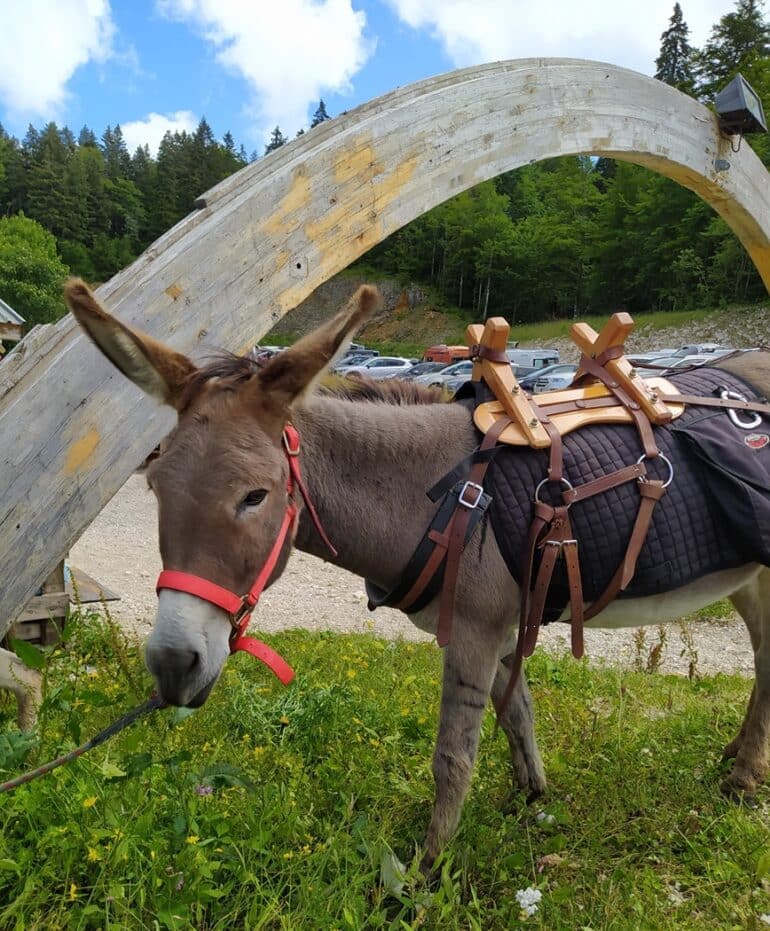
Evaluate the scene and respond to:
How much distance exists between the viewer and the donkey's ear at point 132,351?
1.65m

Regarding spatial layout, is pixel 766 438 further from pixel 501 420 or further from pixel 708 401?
pixel 501 420

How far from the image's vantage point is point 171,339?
7.18ft

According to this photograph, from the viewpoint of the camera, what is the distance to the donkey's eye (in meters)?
1.72

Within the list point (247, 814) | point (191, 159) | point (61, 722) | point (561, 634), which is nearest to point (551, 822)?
point (247, 814)

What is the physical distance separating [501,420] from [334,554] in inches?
30.4

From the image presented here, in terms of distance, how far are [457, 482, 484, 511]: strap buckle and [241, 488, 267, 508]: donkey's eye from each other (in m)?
0.69

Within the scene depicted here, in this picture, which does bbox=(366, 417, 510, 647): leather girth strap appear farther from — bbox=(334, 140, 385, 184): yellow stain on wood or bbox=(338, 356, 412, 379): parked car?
bbox=(338, 356, 412, 379): parked car

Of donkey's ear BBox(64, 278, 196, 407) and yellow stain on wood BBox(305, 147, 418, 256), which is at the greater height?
yellow stain on wood BBox(305, 147, 418, 256)

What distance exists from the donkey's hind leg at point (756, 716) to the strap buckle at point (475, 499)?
1.79 metres

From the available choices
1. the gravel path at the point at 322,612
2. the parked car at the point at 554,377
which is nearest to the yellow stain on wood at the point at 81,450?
the gravel path at the point at 322,612

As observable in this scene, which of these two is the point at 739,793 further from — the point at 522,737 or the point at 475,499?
the point at 475,499

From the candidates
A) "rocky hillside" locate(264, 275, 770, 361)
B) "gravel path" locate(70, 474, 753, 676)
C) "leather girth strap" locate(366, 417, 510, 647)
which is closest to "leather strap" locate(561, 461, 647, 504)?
"leather girth strap" locate(366, 417, 510, 647)

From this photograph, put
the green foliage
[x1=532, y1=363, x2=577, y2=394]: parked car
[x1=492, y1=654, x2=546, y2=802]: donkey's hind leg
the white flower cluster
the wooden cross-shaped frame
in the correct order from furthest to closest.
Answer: the green foliage
[x1=532, y1=363, x2=577, y2=394]: parked car
[x1=492, y1=654, x2=546, y2=802]: donkey's hind leg
the wooden cross-shaped frame
the white flower cluster

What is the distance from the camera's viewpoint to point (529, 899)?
2.21m
